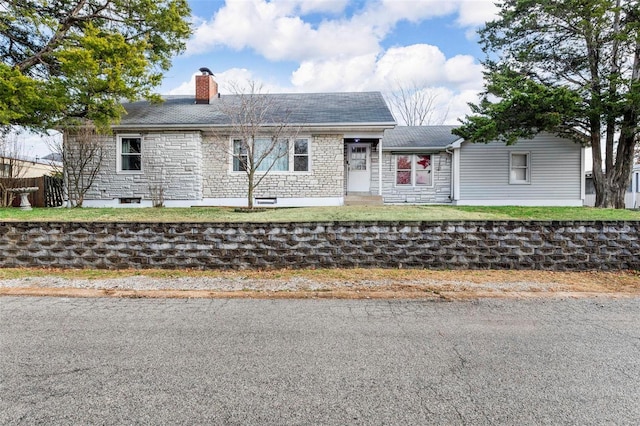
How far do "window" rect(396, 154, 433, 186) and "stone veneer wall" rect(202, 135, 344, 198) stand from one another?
4.05 meters

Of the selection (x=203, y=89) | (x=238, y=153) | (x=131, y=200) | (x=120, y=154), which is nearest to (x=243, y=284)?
(x=238, y=153)

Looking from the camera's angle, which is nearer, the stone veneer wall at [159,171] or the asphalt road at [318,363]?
the asphalt road at [318,363]

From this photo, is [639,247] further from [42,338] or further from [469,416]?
[42,338]

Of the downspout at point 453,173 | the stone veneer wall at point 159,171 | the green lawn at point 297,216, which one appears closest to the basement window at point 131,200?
the stone veneer wall at point 159,171

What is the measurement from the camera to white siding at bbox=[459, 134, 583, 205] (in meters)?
15.6

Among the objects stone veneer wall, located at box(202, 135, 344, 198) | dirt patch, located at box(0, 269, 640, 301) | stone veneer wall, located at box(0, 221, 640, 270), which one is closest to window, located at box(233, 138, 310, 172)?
stone veneer wall, located at box(202, 135, 344, 198)

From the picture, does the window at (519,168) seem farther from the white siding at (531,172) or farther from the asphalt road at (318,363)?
the asphalt road at (318,363)

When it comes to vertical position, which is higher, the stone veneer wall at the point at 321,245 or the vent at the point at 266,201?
the vent at the point at 266,201

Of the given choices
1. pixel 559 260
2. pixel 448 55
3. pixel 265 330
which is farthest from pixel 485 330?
pixel 448 55

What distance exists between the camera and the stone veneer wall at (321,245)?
6.07 metres

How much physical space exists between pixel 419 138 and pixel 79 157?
536 inches

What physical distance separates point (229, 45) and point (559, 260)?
1543cm

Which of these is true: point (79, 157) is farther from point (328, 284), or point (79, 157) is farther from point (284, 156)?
point (328, 284)

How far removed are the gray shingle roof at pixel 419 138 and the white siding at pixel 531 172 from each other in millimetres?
1096
